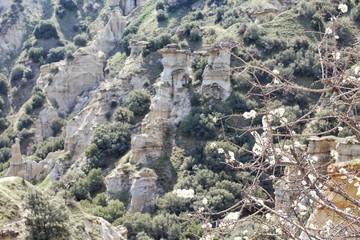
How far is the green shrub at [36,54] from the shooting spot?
66.8m

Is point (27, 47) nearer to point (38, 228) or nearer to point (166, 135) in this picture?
point (166, 135)

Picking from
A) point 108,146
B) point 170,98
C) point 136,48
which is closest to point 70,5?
point 136,48

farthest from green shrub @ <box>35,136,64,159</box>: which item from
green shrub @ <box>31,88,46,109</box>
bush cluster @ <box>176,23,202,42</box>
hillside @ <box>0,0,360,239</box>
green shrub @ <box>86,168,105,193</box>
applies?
green shrub @ <box>86,168,105,193</box>

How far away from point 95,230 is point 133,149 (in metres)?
16.5

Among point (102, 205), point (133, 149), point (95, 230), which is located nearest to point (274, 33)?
point (133, 149)

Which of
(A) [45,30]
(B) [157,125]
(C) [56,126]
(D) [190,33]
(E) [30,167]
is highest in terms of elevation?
(D) [190,33]

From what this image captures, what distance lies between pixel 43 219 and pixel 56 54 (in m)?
56.3

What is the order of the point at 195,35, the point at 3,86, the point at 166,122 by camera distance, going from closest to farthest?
the point at 166,122
the point at 195,35
the point at 3,86

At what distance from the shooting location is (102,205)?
100ft

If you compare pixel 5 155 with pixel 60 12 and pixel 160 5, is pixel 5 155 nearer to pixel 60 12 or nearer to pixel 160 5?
pixel 160 5

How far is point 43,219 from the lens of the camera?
13281mm

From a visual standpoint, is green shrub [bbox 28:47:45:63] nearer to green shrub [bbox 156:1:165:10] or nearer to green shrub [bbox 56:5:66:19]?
green shrub [bbox 56:5:66:19]

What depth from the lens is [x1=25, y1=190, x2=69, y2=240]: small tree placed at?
43.3 feet

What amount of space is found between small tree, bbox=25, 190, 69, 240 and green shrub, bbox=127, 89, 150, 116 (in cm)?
2455
